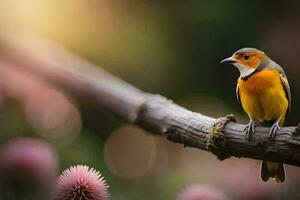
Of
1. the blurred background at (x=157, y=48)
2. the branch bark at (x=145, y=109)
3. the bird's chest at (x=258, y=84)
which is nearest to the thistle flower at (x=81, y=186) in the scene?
the branch bark at (x=145, y=109)

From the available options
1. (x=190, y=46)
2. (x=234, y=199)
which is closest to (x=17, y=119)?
(x=234, y=199)

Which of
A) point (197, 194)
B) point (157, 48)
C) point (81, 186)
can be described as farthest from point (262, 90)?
point (157, 48)

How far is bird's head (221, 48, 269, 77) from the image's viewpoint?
781 millimetres

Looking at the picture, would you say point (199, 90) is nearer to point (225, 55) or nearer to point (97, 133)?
point (225, 55)

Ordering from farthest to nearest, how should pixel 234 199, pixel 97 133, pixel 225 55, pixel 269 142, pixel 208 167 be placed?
pixel 225 55
pixel 97 133
pixel 208 167
pixel 234 199
pixel 269 142

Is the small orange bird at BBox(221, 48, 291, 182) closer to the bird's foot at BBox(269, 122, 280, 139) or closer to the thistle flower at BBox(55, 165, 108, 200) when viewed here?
the bird's foot at BBox(269, 122, 280, 139)

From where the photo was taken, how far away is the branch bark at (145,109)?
71 centimetres

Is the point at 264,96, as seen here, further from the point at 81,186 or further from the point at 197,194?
the point at 81,186

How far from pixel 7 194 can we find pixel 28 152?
0.06 meters

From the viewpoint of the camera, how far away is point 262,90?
2.63 feet

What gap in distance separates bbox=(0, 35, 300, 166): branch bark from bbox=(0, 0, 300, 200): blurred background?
0.18 feet

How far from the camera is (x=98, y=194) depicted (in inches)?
16.6

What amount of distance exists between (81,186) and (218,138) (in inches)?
14.7

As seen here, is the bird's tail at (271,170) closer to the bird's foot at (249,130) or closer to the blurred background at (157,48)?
the bird's foot at (249,130)
